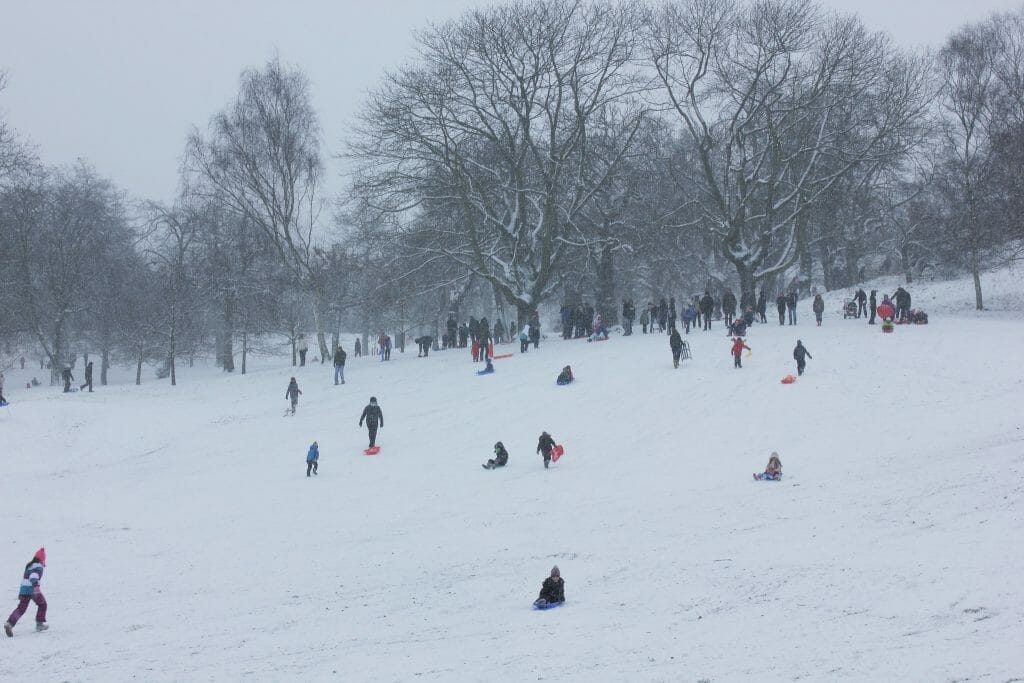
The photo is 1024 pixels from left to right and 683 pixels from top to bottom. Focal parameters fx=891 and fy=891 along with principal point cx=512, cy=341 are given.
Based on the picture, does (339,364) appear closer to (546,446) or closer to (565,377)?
(565,377)

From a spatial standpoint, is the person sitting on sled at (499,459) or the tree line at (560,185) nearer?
the person sitting on sled at (499,459)

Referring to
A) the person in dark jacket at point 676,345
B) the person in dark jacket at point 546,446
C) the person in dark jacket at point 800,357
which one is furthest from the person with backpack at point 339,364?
the person in dark jacket at point 800,357

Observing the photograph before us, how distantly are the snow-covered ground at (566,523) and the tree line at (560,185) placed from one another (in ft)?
28.1

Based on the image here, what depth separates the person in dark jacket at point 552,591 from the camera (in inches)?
510

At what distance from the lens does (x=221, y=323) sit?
53.2 m

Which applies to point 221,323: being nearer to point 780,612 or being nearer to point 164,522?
point 164,522

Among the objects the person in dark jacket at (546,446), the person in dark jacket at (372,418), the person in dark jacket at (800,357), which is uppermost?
the person in dark jacket at (800,357)

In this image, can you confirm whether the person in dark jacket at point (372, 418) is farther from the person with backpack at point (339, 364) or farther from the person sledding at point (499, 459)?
the person with backpack at point (339, 364)

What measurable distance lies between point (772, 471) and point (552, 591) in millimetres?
7122

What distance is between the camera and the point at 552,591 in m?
13.0

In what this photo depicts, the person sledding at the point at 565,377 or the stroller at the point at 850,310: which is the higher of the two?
the stroller at the point at 850,310

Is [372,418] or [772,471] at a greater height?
[372,418]

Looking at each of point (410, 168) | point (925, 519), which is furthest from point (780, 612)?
point (410, 168)

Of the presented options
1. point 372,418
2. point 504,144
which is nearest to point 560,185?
point 504,144
